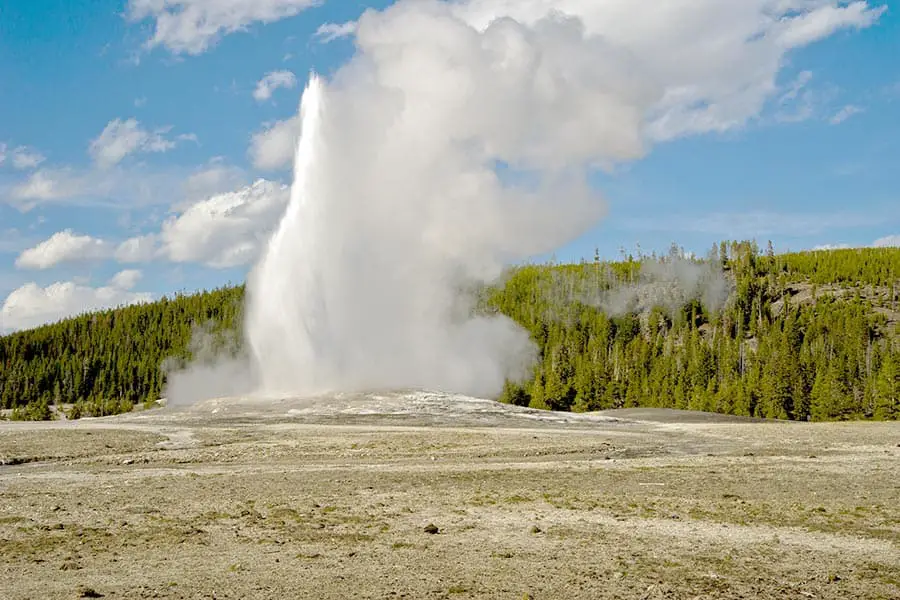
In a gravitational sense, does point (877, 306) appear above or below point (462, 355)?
above

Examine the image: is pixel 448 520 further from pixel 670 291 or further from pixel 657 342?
pixel 670 291

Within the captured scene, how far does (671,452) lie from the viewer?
32875 millimetres

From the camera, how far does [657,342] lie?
440 feet

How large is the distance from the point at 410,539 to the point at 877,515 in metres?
10.6

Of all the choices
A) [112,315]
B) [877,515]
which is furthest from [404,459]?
[112,315]

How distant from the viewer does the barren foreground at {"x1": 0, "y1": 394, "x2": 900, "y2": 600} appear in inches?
439

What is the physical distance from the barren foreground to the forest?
187 feet

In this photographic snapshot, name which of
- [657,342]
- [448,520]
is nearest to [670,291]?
[657,342]

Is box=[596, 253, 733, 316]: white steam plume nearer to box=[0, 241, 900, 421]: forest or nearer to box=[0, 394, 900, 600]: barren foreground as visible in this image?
box=[0, 241, 900, 421]: forest

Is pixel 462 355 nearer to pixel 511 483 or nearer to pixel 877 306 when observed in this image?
pixel 511 483

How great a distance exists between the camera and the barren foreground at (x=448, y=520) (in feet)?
36.6

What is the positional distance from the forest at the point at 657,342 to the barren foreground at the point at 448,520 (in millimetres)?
56979

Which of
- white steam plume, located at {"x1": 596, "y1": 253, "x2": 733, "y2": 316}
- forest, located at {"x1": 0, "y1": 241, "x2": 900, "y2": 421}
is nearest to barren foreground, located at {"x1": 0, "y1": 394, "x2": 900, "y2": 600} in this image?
forest, located at {"x1": 0, "y1": 241, "x2": 900, "y2": 421}

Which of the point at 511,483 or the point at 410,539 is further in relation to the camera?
the point at 511,483
